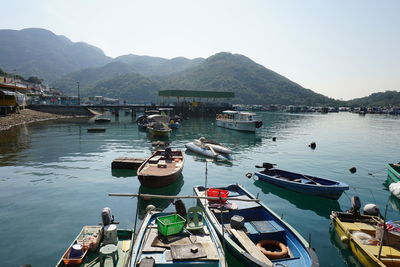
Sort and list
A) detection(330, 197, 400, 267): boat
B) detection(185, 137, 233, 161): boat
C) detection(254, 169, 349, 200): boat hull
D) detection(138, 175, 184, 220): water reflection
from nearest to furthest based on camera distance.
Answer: detection(330, 197, 400, 267): boat
detection(138, 175, 184, 220): water reflection
detection(254, 169, 349, 200): boat hull
detection(185, 137, 233, 161): boat

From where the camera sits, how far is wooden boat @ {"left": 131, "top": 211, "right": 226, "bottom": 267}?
9383 millimetres

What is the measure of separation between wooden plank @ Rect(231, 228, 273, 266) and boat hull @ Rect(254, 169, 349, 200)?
9972 mm

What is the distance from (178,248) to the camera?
1013cm

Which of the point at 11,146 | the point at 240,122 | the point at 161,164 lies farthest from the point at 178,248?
the point at 240,122

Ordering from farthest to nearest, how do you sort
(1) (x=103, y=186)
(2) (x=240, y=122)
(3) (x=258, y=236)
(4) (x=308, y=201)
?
1. (2) (x=240, y=122)
2. (1) (x=103, y=186)
3. (4) (x=308, y=201)
4. (3) (x=258, y=236)

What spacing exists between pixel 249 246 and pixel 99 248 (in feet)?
22.1

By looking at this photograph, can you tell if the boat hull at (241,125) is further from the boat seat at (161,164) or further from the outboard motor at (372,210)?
the outboard motor at (372,210)

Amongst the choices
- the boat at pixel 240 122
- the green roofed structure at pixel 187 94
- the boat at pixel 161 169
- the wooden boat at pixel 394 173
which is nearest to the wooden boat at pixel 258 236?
the boat at pixel 161 169

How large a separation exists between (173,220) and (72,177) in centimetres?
1609

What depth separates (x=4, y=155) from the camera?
3111 centimetres

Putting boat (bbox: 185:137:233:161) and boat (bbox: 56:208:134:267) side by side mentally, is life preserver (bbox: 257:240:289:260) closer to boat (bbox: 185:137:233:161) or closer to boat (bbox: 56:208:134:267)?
boat (bbox: 56:208:134:267)

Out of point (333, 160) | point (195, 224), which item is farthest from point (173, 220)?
point (333, 160)

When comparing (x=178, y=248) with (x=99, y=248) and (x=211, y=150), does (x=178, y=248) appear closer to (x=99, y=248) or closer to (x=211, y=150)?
(x=99, y=248)

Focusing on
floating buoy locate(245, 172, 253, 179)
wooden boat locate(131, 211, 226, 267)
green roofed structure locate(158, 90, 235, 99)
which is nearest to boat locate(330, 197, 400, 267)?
wooden boat locate(131, 211, 226, 267)
